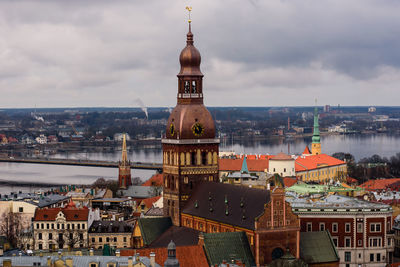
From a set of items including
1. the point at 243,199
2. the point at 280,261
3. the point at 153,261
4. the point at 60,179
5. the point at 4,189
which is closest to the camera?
the point at 153,261

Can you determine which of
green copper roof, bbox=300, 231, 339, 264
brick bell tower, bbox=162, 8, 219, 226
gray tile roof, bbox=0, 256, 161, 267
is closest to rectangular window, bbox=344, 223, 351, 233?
green copper roof, bbox=300, 231, 339, 264

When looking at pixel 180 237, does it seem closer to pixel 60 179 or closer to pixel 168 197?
pixel 168 197

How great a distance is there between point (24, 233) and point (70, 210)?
4.14 meters

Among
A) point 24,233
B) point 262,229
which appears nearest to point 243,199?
point 262,229

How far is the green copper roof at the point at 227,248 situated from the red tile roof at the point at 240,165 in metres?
70.3

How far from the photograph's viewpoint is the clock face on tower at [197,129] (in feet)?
180

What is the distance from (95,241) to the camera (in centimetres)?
6731

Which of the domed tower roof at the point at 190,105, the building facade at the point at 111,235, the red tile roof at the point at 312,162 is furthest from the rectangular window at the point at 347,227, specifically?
the red tile roof at the point at 312,162

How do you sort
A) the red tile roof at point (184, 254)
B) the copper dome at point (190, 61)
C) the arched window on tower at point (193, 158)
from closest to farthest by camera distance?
the red tile roof at point (184, 254) < the arched window on tower at point (193, 158) < the copper dome at point (190, 61)

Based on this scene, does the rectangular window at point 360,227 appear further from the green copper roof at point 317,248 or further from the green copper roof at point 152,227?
the green copper roof at point 152,227

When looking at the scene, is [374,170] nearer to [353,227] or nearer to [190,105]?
[353,227]

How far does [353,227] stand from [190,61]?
1513 cm

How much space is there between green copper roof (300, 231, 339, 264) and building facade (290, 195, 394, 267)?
597cm

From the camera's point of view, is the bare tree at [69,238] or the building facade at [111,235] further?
the building facade at [111,235]
